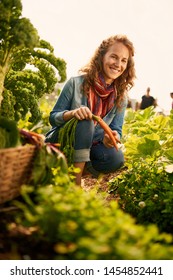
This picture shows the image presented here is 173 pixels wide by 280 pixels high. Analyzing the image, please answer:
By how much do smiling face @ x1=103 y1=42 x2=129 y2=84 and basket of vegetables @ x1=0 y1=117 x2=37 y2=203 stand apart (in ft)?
4.94

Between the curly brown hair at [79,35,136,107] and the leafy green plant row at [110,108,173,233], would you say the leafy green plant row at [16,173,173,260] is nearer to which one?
the leafy green plant row at [110,108,173,233]

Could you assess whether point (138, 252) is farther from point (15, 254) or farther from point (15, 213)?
point (15, 213)

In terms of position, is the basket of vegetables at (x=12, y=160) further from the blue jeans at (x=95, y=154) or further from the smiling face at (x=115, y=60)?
the smiling face at (x=115, y=60)

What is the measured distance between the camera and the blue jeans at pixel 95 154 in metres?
3.13

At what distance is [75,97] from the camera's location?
134 inches

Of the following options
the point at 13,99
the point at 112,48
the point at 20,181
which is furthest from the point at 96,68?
the point at 20,181

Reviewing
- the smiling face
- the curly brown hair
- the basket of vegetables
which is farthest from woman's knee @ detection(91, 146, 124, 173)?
the basket of vegetables

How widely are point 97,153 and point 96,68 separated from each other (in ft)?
2.17

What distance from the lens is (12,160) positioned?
182cm

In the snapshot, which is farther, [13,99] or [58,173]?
[13,99]

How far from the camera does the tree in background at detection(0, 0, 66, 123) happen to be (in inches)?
88.2

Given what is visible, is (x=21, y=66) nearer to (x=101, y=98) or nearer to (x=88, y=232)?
(x=101, y=98)

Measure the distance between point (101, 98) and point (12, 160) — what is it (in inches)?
72.8
